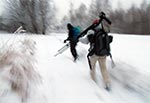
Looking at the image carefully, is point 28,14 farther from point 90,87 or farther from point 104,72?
point 90,87

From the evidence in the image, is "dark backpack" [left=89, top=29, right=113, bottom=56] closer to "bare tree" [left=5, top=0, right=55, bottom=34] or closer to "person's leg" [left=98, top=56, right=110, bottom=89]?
"person's leg" [left=98, top=56, right=110, bottom=89]

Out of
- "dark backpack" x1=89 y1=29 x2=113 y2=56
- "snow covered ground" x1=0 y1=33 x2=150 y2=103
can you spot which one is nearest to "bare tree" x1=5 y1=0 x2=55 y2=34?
"snow covered ground" x1=0 y1=33 x2=150 y2=103

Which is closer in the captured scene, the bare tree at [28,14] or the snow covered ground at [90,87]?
the snow covered ground at [90,87]

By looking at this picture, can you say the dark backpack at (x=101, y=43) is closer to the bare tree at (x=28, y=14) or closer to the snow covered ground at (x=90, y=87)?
the snow covered ground at (x=90, y=87)

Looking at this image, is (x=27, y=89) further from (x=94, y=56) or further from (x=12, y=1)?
(x=12, y=1)

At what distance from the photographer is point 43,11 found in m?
41.1

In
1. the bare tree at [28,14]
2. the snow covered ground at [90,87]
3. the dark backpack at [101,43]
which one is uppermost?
the dark backpack at [101,43]

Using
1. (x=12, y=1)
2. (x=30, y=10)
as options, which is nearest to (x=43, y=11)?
(x=30, y=10)

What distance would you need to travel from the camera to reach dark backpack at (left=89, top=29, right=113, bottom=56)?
6.72 m

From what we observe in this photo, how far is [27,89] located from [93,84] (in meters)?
2.86

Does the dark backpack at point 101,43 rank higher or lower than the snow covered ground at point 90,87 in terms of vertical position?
higher

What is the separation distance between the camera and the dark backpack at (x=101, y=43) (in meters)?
6.72

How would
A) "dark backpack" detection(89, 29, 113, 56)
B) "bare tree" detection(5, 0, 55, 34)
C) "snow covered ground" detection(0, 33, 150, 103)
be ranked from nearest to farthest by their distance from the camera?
"snow covered ground" detection(0, 33, 150, 103), "dark backpack" detection(89, 29, 113, 56), "bare tree" detection(5, 0, 55, 34)

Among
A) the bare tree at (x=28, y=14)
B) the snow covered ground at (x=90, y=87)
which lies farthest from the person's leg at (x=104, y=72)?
the bare tree at (x=28, y=14)
